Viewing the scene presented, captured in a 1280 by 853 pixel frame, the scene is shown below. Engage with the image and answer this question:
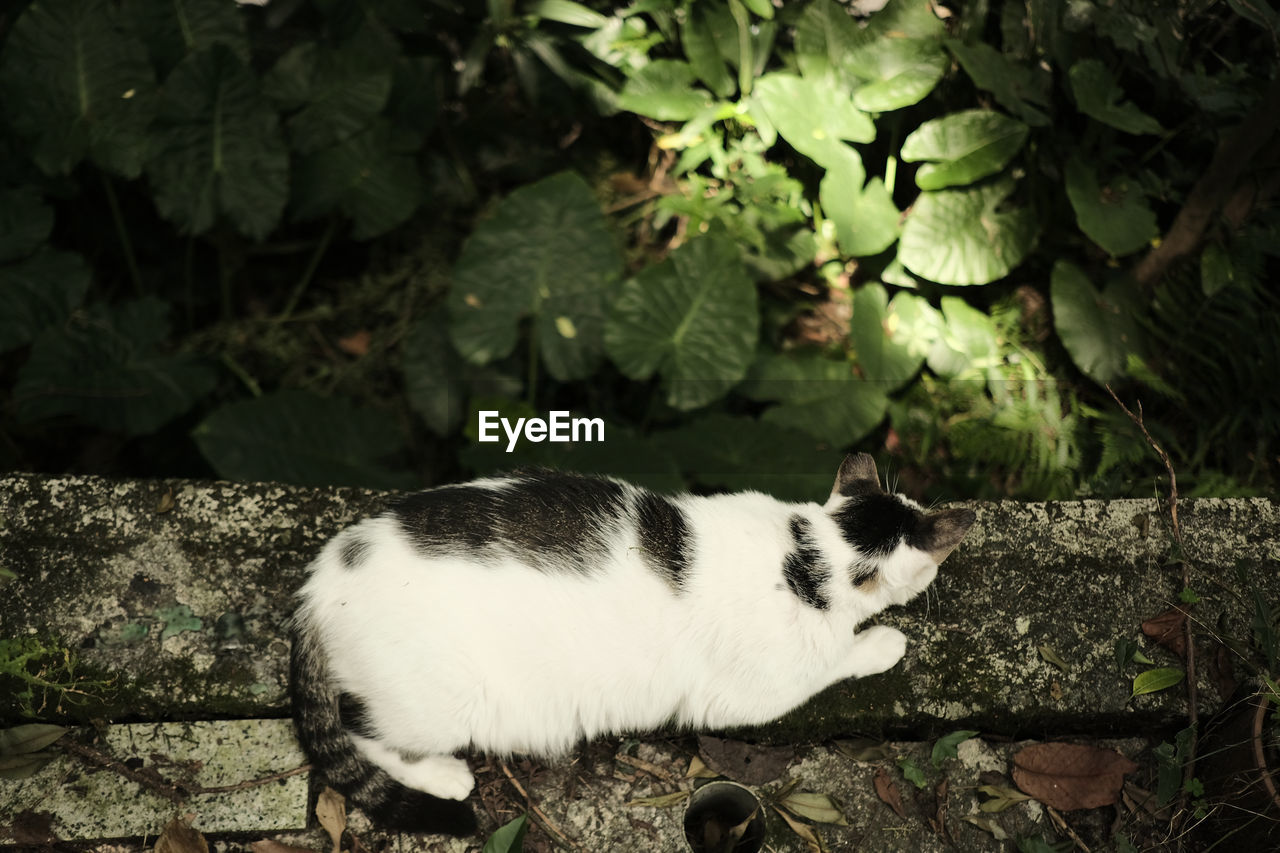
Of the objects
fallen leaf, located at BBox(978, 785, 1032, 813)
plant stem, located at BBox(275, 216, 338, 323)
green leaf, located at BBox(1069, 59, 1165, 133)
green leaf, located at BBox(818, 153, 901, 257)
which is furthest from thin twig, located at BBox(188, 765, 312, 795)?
green leaf, located at BBox(1069, 59, 1165, 133)

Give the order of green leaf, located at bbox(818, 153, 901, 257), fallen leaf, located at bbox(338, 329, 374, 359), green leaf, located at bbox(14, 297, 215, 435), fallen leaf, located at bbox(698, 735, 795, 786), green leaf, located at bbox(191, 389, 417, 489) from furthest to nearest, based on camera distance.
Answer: fallen leaf, located at bbox(338, 329, 374, 359) < green leaf, located at bbox(818, 153, 901, 257) < green leaf, located at bbox(14, 297, 215, 435) < green leaf, located at bbox(191, 389, 417, 489) < fallen leaf, located at bbox(698, 735, 795, 786)

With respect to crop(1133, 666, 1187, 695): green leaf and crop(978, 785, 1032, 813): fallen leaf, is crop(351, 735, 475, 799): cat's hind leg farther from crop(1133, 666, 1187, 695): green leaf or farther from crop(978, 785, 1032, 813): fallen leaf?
crop(1133, 666, 1187, 695): green leaf

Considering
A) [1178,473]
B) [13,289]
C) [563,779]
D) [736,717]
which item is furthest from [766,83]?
[13,289]

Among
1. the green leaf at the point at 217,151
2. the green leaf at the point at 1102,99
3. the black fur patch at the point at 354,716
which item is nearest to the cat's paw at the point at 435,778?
the black fur patch at the point at 354,716

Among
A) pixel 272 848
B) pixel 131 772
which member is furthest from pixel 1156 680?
pixel 131 772

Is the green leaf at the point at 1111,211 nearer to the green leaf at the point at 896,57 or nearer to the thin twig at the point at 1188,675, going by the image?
the green leaf at the point at 896,57

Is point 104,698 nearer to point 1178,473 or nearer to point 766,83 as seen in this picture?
point 766,83

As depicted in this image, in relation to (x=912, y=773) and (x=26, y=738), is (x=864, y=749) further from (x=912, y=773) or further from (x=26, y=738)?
(x=26, y=738)
